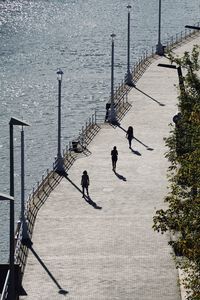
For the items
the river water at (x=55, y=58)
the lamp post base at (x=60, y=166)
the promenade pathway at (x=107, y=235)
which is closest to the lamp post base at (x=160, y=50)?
the river water at (x=55, y=58)

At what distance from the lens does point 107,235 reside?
49062mm

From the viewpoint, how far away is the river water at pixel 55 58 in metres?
82.4

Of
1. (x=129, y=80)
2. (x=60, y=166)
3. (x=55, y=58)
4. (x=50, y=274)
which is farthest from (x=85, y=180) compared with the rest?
(x=55, y=58)

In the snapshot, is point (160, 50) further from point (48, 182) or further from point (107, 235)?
point (107, 235)

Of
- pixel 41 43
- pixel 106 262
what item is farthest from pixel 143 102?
pixel 41 43

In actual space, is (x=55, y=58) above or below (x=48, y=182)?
above

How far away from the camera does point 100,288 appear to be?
42875 millimetres

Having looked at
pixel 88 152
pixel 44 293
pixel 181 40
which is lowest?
pixel 44 293

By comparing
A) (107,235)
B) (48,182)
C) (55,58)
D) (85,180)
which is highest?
(55,58)

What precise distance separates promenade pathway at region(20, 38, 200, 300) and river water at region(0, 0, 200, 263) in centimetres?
576

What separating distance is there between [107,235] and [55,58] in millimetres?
69459

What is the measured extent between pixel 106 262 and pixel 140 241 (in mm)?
2888

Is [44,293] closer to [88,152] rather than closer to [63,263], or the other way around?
[63,263]

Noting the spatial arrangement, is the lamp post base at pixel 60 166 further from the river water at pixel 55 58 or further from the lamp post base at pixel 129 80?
the lamp post base at pixel 129 80
